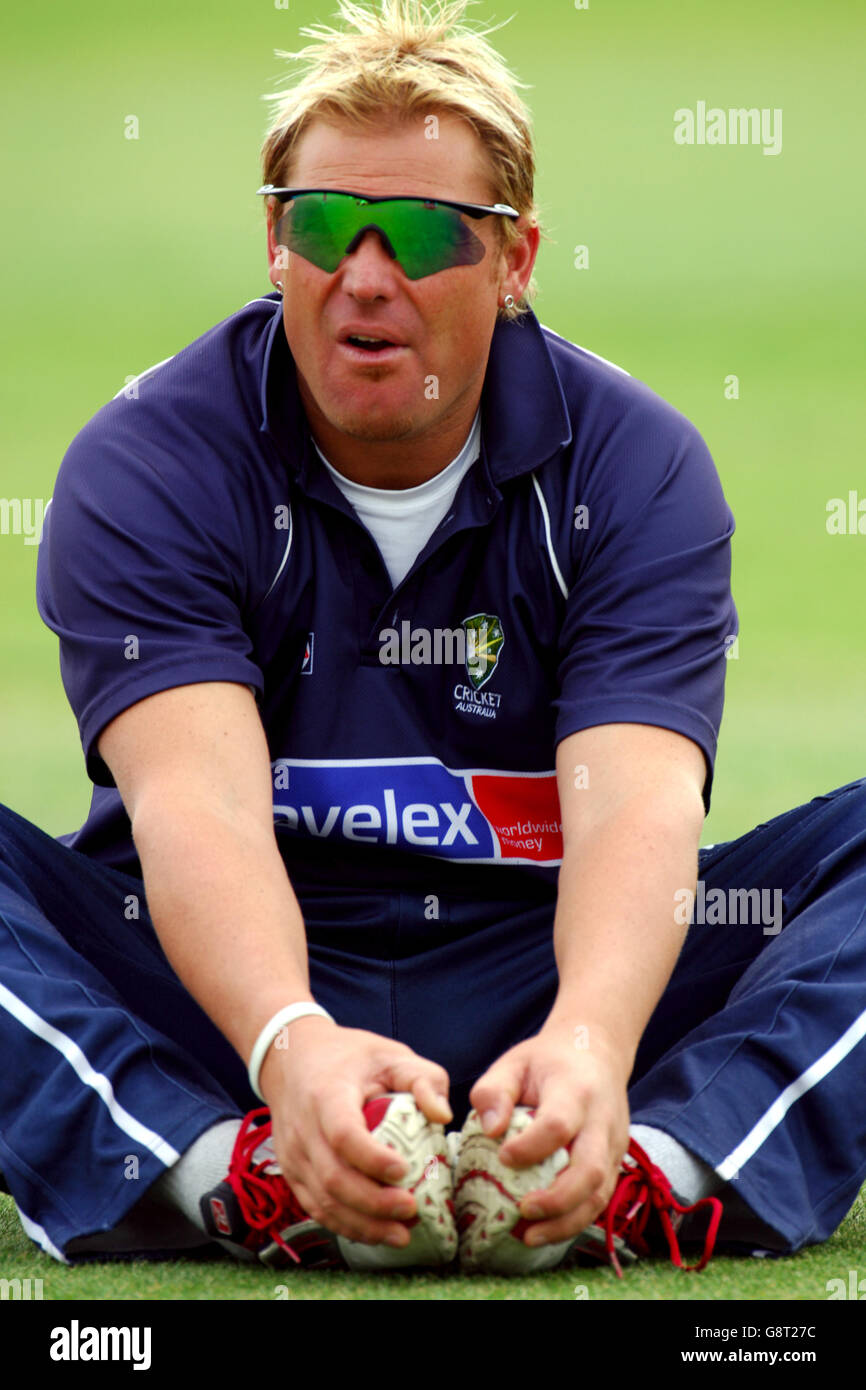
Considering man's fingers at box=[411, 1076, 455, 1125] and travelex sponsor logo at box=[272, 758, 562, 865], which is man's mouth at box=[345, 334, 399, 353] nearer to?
travelex sponsor logo at box=[272, 758, 562, 865]

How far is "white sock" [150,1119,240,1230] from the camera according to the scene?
2168 mm

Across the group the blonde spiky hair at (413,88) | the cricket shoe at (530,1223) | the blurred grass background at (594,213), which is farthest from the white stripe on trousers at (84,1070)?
the blurred grass background at (594,213)

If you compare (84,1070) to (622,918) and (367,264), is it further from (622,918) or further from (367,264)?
(367,264)

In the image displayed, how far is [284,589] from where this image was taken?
2.63 m

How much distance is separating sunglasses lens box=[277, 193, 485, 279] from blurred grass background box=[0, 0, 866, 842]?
7181 millimetres

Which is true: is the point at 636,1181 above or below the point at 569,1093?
below

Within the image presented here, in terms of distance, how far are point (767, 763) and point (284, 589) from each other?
3949 mm

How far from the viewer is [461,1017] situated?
2.68 m

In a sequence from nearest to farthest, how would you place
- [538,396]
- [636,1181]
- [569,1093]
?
[569,1093] → [636,1181] → [538,396]

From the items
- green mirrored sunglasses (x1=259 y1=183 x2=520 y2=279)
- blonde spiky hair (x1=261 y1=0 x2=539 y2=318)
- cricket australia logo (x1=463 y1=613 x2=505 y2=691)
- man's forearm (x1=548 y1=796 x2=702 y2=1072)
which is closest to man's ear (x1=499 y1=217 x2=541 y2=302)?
blonde spiky hair (x1=261 y1=0 x2=539 y2=318)

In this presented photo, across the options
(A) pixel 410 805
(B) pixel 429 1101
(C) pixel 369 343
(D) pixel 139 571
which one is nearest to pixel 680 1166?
(B) pixel 429 1101

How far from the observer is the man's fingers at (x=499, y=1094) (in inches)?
78.3

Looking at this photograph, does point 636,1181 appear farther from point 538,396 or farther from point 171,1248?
point 538,396

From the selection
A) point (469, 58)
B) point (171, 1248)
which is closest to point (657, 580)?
point (469, 58)
